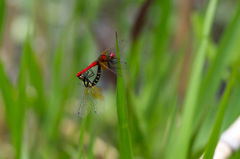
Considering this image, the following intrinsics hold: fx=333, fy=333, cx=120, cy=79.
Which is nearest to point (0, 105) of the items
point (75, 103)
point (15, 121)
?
Answer: point (75, 103)

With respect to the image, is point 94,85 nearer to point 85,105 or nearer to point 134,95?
point 85,105

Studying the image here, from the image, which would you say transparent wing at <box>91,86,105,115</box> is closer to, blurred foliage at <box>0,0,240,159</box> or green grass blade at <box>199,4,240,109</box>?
blurred foliage at <box>0,0,240,159</box>

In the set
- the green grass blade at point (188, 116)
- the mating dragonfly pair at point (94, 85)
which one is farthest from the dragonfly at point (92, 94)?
the green grass blade at point (188, 116)

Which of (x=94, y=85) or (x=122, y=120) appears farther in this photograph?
(x=94, y=85)

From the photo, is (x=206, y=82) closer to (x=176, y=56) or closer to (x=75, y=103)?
(x=176, y=56)

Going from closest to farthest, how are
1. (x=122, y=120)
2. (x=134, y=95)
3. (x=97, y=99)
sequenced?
(x=122, y=120), (x=97, y=99), (x=134, y=95)

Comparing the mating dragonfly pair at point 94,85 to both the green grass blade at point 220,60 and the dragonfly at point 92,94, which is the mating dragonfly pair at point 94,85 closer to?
the dragonfly at point 92,94

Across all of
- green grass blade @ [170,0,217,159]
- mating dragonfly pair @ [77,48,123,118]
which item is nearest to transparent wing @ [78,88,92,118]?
mating dragonfly pair @ [77,48,123,118]

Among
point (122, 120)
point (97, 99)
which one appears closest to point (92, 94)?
point (97, 99)
